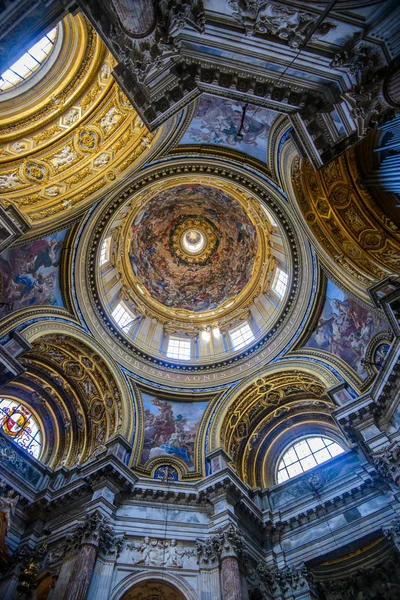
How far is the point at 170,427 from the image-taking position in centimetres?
1702

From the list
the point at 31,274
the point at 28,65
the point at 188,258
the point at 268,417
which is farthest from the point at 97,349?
the point at 28,65

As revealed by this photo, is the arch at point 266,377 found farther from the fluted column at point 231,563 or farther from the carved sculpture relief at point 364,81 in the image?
the carved sculpture relief at point 364,81

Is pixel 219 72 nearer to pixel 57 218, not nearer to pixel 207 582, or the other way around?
pixel 57 218

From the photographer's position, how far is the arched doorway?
11547 mm

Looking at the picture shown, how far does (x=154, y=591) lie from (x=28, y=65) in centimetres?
1694

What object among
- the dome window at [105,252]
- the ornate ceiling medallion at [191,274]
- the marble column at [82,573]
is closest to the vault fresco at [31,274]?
the ornate ceiling medallion at [191,274]

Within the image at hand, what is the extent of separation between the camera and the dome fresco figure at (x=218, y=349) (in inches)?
284

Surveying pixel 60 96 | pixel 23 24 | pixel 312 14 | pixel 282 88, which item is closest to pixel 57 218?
pixel 60 96

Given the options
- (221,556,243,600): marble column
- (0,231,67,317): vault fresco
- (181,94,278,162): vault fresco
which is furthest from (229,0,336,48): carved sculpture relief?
(221,556,243,600): marble column

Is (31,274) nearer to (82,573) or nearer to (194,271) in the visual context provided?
(82,573)

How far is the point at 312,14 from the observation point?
6641mm

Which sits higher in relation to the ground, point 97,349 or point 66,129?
point 97,349

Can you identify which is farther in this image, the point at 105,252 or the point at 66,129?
the point at 105,252

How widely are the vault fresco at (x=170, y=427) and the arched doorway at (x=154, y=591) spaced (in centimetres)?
442
